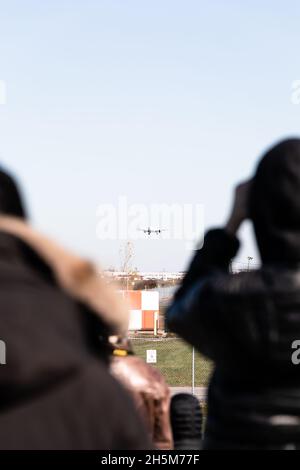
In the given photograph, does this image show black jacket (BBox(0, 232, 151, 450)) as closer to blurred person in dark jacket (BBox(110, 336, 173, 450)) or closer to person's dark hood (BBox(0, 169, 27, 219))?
person's dark hood (BBox(0, 169, 27, 219))

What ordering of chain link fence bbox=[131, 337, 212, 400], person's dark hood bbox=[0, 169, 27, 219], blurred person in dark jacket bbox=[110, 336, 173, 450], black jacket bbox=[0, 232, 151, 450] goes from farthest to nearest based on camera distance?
chain link fence bbox=[131, 337, 212, 400], blurred person in dark jacket bbox=[110, 336, 173, 450], person's dark hood bbox=[0, 169, 27, 219], black jacket bbox=[0, 232, 151, 450]

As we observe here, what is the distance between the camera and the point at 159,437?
12.6 ft

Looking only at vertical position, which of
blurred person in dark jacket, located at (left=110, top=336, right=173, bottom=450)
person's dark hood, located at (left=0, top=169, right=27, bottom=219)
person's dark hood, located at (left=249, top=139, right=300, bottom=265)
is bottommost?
blurred person in dark jacket, located at (left=110, top=336, right=173, bottom=450)

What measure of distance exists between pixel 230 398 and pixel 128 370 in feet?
5.44

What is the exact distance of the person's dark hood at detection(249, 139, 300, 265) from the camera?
2330 mm

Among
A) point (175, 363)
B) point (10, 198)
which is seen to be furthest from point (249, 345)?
point (175, 363)

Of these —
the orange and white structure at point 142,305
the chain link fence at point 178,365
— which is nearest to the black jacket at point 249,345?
the chain link fence at point 178,365

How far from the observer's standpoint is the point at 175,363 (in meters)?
23.0

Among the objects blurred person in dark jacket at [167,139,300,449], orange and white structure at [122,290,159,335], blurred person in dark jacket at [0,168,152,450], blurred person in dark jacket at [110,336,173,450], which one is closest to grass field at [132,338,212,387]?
orange and white structure at [122,290,159,335]

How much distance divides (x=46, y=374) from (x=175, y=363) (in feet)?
72.7

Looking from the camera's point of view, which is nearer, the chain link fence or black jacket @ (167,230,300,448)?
black jacket @ (167,230,300,448)

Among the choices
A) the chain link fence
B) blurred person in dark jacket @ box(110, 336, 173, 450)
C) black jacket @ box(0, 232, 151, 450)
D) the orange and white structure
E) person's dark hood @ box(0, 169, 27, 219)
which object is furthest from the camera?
the orange and white structure
